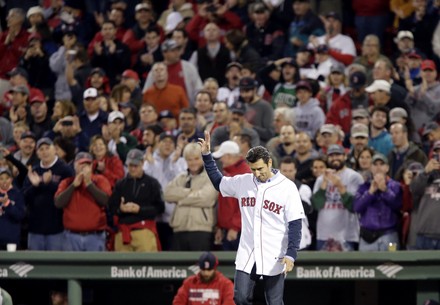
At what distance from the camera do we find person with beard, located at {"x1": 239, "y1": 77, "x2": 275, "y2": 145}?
17.4 meters

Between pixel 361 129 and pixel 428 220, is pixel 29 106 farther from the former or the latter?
pixel 428 220

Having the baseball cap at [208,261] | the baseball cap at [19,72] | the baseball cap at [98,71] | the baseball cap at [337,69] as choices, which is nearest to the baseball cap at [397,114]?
the baseball cap at [337,69]

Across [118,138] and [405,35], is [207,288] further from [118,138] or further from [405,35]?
[405,35]

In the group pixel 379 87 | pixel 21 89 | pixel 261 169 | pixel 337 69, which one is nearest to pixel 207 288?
pixel 261 169

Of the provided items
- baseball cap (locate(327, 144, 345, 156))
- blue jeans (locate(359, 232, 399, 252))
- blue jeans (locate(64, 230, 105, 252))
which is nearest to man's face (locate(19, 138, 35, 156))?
blue jeans (locate(64, 230, 105, 252))

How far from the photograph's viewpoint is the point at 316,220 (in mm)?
15969

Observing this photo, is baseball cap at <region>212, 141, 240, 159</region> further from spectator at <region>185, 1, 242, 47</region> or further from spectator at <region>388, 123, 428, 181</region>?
spectator at <region>185, 1, 242, 47</region>

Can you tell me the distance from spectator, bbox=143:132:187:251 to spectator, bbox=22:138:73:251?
102cm

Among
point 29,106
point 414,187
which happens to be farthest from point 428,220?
point 29,106

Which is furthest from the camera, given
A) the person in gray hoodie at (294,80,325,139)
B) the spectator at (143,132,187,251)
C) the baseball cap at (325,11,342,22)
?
the baseball cap at (325,11,342,22)

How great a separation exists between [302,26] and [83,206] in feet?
17.7

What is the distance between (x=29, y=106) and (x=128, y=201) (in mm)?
3605

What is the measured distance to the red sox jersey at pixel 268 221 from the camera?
40.3ft

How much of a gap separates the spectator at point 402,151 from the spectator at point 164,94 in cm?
358
